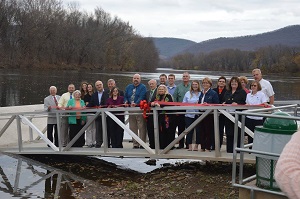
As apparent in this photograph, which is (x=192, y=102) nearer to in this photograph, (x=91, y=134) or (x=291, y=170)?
(x=91, y=134)

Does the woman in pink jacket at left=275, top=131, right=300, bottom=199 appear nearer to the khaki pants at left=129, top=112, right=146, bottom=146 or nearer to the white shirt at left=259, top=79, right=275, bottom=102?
the white shirt at left=259, top=79, right=275, bottom=102

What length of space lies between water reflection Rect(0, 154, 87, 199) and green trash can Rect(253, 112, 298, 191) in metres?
3.65

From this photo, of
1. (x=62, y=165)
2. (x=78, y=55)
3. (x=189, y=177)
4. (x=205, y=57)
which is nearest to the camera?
(x=189, y=177)

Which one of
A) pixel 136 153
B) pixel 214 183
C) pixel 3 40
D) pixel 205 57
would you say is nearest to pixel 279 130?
pixel 214 183

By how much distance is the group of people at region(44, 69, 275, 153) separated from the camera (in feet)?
24.6

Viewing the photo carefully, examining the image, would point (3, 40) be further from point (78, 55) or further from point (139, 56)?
point (139, 56)

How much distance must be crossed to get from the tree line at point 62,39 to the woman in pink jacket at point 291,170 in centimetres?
7157

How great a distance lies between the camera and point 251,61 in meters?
130

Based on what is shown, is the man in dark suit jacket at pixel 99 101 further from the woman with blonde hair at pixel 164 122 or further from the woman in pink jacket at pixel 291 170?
the woman in pink jacket at pixel 291 170

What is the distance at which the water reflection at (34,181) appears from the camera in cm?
732

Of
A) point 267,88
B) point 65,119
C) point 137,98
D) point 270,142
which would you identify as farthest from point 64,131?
point 270,142

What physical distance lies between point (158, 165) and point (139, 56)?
323 ft

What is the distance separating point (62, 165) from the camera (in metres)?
9.23

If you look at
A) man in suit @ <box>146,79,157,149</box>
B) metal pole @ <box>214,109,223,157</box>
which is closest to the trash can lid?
metal pole @ <box>214,109,223,157</box>
